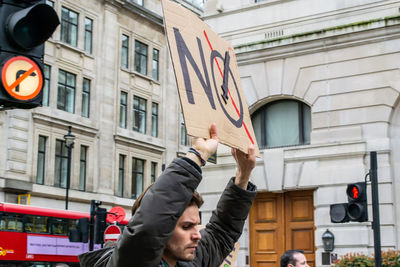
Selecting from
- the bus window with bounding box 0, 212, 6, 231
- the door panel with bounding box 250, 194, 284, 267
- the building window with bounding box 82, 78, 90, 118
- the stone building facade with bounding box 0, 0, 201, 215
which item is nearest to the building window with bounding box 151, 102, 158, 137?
Answer: the stone building facade with bounding box 0, 0, 201, 215

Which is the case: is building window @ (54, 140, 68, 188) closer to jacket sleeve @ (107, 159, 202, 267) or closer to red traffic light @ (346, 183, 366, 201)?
red traffic light @ (346, 183, 366, 201)

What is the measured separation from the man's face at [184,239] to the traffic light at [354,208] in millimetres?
8557

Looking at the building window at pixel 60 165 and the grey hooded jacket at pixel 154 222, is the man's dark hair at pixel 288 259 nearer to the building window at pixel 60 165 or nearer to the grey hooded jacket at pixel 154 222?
the grey hooded jacket at pixel 154 222

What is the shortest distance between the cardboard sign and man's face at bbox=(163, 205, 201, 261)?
16.4 inches

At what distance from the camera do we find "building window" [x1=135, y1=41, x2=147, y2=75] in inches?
1881

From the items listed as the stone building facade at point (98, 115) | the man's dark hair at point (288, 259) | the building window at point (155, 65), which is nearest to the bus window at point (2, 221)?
the stone building facade at point (98, 115)

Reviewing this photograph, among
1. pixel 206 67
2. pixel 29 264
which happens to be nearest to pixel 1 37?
pixel 206 67

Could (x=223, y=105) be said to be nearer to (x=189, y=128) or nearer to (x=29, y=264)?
(x=189, y=128)

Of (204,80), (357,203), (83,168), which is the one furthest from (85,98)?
(204,80)

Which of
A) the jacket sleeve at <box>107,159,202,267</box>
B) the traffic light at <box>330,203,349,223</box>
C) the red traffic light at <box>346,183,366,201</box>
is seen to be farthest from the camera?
the traffic light at <box>330,203,349,223</box>

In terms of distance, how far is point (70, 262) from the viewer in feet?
109

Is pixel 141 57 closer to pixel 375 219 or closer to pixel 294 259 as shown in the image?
pixel 375 219

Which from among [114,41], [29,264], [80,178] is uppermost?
[114,41]

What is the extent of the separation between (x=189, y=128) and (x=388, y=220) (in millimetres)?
10910
